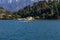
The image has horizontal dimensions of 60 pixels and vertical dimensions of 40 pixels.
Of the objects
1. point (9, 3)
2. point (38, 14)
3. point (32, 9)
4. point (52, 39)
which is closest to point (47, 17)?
Result: point (38, 14)

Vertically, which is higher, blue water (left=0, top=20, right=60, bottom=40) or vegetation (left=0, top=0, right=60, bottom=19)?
blue water (left=0, top=20, right=60, bottom=40)

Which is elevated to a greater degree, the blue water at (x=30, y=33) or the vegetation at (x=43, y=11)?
the blue water at (x=30, y=33)

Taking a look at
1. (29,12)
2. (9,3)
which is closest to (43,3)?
(29,12)

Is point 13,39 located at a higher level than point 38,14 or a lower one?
higher

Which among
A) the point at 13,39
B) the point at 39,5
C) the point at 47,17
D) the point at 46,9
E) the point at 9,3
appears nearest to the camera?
the point at 13,39

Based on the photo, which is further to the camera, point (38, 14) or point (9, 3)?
point (9, 3)

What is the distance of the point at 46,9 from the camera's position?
7375 centimetres

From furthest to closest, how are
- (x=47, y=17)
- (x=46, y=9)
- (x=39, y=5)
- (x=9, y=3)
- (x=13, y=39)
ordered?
(x=9, y=3)
(x=39, y=5)
(x=46, y=9)
(x=47, y=17)
(x=13, y=39)

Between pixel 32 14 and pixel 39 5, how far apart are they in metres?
5.61

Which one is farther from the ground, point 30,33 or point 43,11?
point 30,33

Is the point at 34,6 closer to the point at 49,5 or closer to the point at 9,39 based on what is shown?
the point at 49,5

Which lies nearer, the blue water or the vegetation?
the blue water

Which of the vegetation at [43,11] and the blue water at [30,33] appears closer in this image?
the blue water at [30,33]

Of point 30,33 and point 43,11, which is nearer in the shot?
point 30,33
